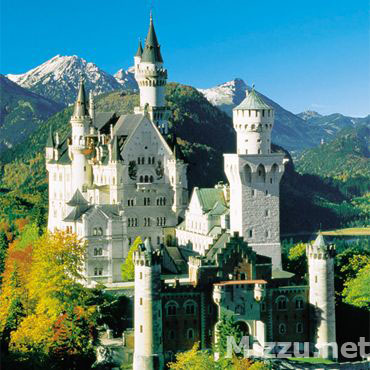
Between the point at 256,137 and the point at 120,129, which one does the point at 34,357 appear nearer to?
the point at 256,137

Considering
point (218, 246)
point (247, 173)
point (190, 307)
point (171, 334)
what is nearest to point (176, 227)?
point (247, 173)

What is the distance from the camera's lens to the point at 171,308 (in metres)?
94.2

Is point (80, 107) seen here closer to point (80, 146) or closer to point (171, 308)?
point (80, 146)

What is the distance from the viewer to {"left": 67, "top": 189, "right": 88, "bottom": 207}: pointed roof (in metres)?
124

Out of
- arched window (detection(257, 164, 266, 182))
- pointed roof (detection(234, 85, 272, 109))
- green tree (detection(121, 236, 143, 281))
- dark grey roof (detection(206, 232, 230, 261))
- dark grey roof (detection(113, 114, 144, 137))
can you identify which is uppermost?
dark grey roof (detection(113, 114, 144, 137))

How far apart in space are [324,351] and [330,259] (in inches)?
334

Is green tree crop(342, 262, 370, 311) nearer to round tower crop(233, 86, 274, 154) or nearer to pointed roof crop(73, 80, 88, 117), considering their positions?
round tower crop(233, 86, 274, 154)

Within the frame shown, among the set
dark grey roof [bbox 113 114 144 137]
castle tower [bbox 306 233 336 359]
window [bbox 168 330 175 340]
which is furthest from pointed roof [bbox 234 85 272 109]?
window [bbox 168 330 175 340]

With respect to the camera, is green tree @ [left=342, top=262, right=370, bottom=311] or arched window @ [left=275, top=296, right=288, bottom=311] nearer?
arched window @ [left=275, top=296, right=288, bottom=311]

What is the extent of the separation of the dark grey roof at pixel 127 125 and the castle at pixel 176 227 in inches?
11.2

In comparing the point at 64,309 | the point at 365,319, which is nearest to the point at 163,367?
the point at 64,309

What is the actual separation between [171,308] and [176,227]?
34564 mm

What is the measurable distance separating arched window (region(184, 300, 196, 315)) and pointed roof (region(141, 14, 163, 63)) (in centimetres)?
4899

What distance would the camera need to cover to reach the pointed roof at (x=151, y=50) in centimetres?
13612
